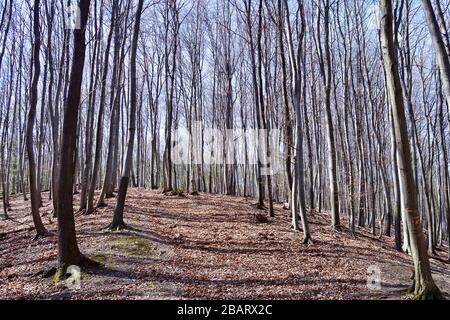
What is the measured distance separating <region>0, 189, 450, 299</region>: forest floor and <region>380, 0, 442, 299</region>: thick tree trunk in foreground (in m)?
→ 0.43

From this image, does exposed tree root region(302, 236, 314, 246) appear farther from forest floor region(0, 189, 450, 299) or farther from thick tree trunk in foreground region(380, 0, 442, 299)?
thick tree trunk in foreground region(380, 0, 442, 299)

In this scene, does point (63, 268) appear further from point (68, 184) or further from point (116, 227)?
point (116, 227)

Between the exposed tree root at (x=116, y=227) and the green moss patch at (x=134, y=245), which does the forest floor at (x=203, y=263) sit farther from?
the exposed tree root at (x=116, y=227)

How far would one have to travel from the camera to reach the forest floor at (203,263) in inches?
192

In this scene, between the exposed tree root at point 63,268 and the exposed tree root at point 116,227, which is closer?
the exposed tree root at point 63,268

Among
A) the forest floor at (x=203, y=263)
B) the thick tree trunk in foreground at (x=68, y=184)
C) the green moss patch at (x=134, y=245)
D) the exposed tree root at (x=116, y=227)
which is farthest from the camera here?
the exposed tree root at (x=116, y=227)

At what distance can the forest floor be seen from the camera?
488 centimetres

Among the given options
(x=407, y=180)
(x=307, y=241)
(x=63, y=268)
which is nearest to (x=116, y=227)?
(x=63, y=268)

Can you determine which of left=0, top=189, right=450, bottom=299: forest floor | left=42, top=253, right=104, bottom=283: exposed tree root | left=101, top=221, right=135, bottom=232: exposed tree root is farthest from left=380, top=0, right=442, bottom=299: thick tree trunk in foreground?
left=101, top=221, right=135, bottom=232: exposed tree root

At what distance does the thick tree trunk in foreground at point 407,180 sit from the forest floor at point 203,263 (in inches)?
17.0

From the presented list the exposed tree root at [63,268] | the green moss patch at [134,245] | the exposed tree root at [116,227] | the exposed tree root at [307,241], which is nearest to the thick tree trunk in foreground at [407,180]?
the exposed tree root at [307,241]

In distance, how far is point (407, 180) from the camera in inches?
184
